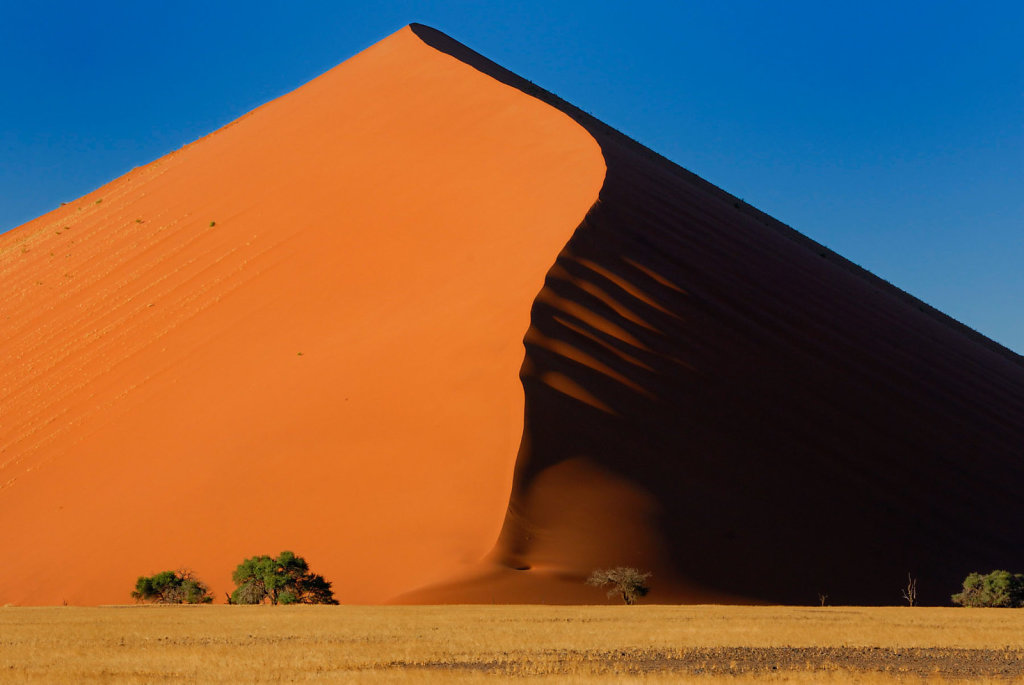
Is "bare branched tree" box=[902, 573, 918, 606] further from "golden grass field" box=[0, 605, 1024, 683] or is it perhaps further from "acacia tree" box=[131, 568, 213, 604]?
"acacia tree" box=[131, 568, 213, 604]

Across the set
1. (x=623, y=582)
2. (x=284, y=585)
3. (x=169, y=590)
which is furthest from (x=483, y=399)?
(x=169, y=590)

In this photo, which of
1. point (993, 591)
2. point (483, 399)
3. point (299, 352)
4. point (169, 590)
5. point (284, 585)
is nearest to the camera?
point (284, 585)

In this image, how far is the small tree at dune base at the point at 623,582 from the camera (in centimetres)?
1062

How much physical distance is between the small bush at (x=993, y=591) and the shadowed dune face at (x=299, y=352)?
216 inches

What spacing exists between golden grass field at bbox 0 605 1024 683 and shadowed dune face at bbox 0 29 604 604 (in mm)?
1601

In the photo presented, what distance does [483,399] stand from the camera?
12461mm

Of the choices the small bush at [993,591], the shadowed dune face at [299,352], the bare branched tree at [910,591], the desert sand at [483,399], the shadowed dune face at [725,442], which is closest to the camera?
the shadowed dune face at [725,442]

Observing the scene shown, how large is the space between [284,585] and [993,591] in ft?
25.5

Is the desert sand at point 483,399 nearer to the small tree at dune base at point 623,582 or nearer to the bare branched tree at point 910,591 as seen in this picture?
the bare branched tree at point 910,591

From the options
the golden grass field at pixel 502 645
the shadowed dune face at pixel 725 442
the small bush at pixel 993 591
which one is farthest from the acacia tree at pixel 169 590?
the small bush at pixel 993 591

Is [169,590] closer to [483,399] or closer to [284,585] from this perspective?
[284,585]

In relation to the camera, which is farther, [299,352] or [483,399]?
[299,352]

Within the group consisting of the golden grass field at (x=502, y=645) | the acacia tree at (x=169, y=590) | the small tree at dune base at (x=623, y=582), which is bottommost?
the golden grass field at (x=502, y=645)

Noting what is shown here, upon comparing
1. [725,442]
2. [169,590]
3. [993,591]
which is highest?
[725,442]
